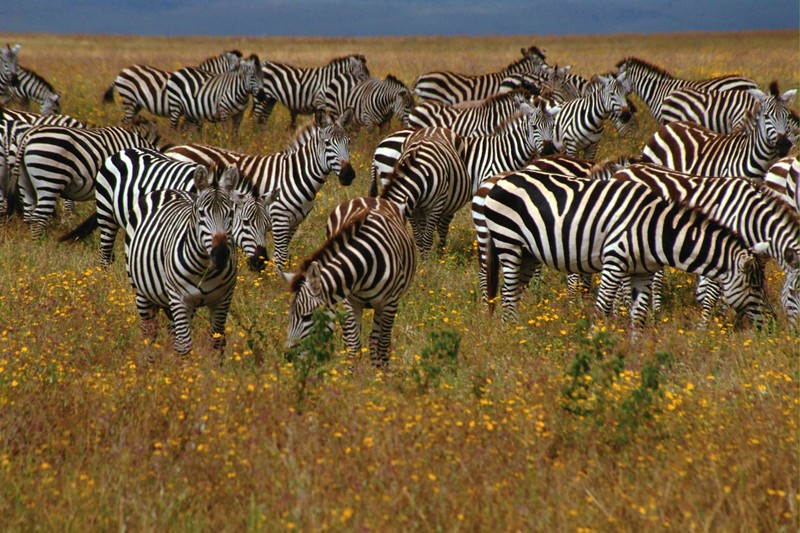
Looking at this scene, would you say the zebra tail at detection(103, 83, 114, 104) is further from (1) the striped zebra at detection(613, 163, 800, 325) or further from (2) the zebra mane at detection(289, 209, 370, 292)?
(2) the zebra mane at detection(289, 209, 370, 292)

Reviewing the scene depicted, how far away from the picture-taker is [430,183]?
9852 millimetres

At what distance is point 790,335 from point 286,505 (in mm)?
4585

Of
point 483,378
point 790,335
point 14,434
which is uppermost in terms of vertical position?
point 790,335

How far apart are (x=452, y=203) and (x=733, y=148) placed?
382cm

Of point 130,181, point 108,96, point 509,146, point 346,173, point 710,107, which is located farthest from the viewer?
point 108,96

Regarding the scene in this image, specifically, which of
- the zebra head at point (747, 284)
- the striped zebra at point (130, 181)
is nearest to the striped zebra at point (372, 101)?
the striped zebra at point (130, 181)

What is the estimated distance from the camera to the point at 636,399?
16.0 ft

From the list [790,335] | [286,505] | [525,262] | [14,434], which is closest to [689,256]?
[790,335]

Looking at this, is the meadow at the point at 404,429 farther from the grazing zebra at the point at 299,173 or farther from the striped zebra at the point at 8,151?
the striped zebra at the point at 8,151

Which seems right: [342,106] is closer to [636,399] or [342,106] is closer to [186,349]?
[186,349]

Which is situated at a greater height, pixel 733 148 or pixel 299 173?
pixel 733 148

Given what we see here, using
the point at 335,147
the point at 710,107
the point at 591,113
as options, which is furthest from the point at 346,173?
the point at 710,107

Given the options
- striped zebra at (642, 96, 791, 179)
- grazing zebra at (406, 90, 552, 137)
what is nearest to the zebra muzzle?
striped zebra at (642, 96, 791, 179)

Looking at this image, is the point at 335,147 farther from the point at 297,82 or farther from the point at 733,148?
the point at 297,82
